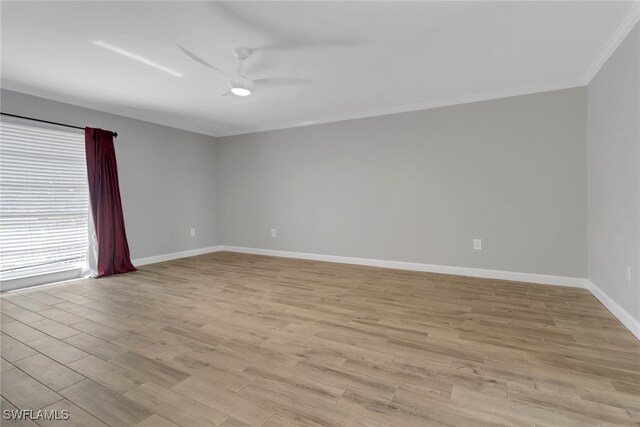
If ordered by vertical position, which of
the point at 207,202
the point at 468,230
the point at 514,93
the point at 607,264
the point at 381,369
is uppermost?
the point at 514,93

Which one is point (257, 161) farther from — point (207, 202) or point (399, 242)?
point (399, 242)

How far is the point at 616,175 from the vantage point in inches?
101

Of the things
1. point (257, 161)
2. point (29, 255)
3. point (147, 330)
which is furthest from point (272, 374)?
point (257, 161)

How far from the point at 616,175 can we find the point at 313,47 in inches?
110

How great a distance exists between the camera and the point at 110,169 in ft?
13.9

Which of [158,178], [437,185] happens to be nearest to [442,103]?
[437,185]

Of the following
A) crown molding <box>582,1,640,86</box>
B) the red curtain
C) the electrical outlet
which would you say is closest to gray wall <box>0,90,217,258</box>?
the red curtain

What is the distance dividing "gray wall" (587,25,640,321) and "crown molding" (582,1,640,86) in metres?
0.05

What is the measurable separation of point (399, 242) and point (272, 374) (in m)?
3.02

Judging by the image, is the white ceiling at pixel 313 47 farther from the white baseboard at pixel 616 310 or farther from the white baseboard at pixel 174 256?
the white baseboard at pixel 174 256

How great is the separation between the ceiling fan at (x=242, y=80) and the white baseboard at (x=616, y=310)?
347 cm

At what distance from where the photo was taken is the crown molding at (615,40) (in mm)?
2110

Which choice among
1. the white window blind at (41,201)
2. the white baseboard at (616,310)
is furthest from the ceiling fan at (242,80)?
the white baseboard at (616,310)

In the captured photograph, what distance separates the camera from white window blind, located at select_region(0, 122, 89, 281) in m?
3.45
